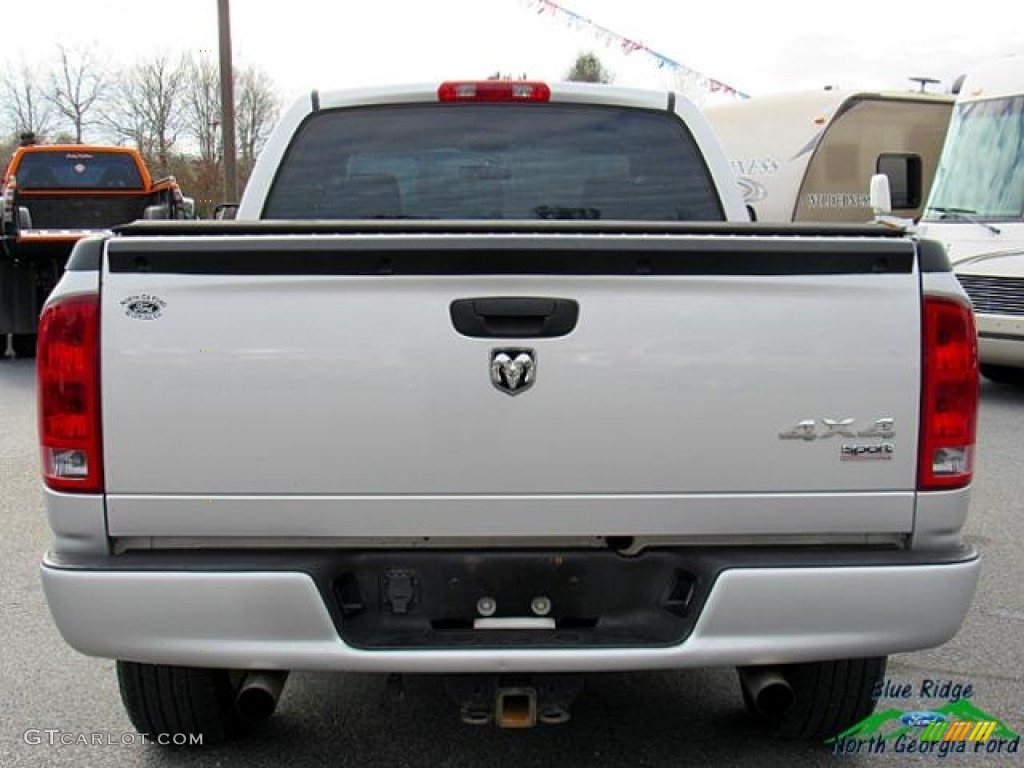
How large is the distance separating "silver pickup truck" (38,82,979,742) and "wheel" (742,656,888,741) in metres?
Result: 0.53

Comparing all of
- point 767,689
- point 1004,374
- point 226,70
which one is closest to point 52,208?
point 226,70

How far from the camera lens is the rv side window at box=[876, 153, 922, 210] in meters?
10.7

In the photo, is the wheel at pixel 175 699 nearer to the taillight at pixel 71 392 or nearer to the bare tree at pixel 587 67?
the taillight at pixel 71 392

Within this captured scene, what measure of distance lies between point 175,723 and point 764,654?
1720 mm

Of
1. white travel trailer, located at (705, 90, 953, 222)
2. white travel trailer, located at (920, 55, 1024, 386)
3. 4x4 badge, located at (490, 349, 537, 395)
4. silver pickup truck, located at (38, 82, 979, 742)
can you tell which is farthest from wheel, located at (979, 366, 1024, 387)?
4x4 badge, located at (490, 349, 537, 395)

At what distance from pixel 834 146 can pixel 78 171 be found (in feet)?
34.3

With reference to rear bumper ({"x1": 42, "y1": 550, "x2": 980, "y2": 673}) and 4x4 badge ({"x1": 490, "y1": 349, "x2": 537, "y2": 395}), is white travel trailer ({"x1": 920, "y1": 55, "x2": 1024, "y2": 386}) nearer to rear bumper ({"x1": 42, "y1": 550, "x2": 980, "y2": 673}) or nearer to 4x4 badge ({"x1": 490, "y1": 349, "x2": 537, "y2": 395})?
rear bumper ({"x1": 42, "y1": 550, "x2": 980, "y2": 673})

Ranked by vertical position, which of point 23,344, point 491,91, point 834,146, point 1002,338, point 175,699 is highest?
point 491,91

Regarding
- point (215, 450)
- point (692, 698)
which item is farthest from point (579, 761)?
point (215, 450)

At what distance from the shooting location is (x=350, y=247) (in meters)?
2.49

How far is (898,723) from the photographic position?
3.54m

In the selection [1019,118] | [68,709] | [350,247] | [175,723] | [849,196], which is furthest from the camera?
[849,196]

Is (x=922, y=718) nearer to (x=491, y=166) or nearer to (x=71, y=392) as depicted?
(x=491, y=166)

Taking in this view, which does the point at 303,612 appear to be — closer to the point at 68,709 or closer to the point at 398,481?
the point at 398,481
